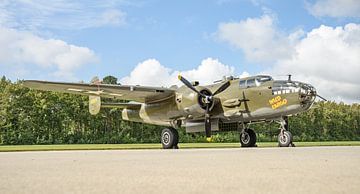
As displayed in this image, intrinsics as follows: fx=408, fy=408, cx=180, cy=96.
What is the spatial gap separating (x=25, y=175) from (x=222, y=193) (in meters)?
3.95

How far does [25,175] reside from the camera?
725 cm

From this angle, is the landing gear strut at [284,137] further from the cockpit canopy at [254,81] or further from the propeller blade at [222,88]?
the propeller blade at [222,88]

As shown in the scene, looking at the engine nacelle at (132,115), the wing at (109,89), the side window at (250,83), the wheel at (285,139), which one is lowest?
the wheel at (285,139)

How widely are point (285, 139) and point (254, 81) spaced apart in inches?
135

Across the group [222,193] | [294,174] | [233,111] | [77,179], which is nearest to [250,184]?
[222,193]

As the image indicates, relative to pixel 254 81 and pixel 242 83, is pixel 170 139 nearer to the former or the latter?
pixel 242 83

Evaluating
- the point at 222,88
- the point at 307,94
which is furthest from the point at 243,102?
the point at 307,94

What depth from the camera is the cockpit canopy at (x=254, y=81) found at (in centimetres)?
2127

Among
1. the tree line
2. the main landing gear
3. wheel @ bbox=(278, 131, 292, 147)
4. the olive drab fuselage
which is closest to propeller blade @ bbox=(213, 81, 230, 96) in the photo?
the olive drab fuselage

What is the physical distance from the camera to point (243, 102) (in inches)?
845

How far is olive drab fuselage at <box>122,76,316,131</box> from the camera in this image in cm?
1980

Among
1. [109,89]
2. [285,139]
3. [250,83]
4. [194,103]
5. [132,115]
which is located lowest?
[285,139]

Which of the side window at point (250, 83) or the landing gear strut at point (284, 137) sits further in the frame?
the side window at point (250, 83)

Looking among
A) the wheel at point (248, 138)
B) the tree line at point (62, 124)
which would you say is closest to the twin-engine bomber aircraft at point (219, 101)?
the wheel at point (248, 138)
